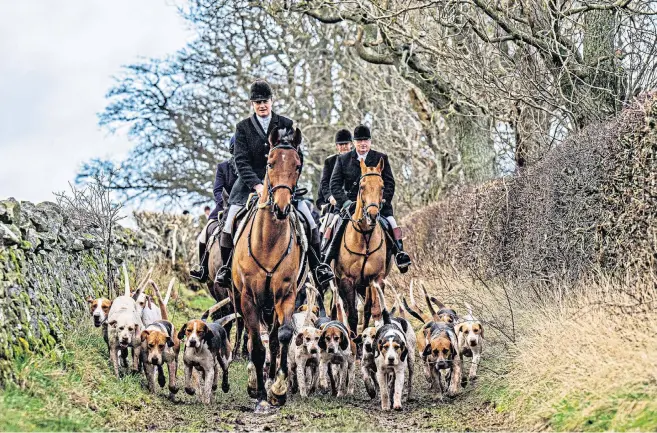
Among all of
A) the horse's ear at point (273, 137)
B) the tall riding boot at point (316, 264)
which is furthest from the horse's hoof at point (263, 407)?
the horse's ear at point (273, 137)

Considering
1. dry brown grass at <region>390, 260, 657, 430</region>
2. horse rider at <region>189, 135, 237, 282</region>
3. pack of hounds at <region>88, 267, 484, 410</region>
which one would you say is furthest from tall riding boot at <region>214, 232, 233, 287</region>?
dry brown grass at <region>390, 260, 657, 430</region>

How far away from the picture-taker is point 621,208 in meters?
9.83

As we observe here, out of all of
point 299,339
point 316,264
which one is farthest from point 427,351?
point 316,264

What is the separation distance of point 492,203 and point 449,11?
2.97 metres

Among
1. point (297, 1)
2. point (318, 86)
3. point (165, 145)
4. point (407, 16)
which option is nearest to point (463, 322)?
point (407, 16)

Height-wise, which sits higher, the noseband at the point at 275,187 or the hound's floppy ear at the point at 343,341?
the noseband at the point at 275,187

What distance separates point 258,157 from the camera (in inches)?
402

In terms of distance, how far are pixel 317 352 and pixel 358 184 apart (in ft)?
12.1

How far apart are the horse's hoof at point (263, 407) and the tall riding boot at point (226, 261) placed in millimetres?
1417

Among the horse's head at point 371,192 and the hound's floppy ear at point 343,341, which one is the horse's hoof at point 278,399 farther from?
the horse's head at point 371,192

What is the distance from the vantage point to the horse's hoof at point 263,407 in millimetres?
8891

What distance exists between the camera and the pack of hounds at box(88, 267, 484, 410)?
30.4 feet

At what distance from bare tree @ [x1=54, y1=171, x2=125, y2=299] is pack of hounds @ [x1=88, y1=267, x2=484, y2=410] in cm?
247

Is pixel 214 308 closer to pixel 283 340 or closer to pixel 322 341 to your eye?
pixel 322 341
